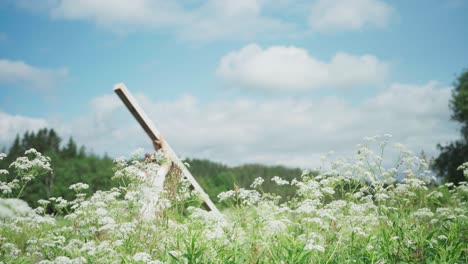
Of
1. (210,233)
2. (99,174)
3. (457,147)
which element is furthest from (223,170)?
(210,233)

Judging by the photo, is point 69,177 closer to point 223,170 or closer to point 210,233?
point 223,170

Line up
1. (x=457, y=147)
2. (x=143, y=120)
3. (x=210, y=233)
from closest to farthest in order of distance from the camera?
(x=210, y=233) < (x=143, y=120) < (x=457, y=147)

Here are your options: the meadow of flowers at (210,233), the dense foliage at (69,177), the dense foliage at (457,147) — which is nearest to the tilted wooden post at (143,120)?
the meadow of flowers at (210,233)

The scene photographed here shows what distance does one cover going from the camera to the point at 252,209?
18.5 ft

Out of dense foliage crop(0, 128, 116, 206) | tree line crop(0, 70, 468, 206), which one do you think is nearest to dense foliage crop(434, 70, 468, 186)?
tree line crop(0, 70, 468, 206)

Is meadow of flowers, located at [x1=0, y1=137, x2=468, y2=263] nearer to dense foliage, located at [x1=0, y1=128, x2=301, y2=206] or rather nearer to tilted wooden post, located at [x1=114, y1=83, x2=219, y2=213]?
tilted wooden post, located at [x1=114, y1=83, x2=219, y2=213]

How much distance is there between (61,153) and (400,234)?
6127cm

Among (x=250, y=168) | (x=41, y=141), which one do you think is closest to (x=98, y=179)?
(x=250, y=168)

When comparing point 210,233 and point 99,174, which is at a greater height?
point 99,174

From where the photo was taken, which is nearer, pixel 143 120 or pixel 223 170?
pixel 143 120

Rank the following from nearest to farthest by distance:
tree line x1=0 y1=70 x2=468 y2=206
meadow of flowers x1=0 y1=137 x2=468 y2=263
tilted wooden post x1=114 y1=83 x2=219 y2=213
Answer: meadow of flowers x1=0 y1=137 x2=468 y2=263, tilted wooden post x1=114 y1=83 x2=219 y2=213, tree line x1=0 y1=70 x2=468 y2=206

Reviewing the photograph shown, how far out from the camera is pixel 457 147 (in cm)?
3400

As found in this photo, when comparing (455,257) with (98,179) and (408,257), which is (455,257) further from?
(98,179)

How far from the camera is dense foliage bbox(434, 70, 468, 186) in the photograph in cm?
3331
